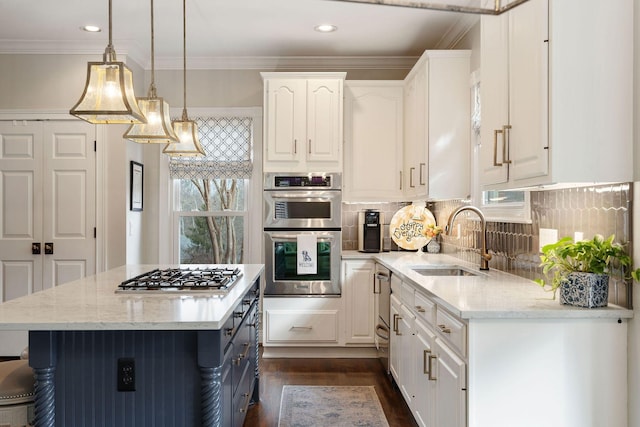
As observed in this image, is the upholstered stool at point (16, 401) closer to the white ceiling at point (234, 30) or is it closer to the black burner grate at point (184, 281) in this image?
the black burner grate at point (184, 281)

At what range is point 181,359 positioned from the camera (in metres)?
1.98

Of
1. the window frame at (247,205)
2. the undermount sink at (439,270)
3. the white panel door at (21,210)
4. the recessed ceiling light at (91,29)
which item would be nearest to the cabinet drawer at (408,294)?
the undermount sink at (439,270)

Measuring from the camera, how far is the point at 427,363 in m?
2.57

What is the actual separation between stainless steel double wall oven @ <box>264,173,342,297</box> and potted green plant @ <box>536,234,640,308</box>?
2515mm

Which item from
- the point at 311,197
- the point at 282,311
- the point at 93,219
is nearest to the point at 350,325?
the point at 282,311

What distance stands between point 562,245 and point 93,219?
12.7 ft

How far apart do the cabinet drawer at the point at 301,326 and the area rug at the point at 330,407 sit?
0.72 meters

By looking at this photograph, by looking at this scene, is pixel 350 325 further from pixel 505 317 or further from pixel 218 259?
pixel 505 317

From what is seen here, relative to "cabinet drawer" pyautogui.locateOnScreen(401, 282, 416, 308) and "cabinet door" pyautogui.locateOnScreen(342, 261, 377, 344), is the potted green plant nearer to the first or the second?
"cabinet drawer" pyautogui.locateOnScreen(401, 282, 416, 308)

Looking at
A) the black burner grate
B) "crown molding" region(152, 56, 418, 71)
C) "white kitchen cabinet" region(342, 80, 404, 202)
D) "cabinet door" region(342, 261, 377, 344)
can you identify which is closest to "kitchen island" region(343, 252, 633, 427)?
the black burner grate

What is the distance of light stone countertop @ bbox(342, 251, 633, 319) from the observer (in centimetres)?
193

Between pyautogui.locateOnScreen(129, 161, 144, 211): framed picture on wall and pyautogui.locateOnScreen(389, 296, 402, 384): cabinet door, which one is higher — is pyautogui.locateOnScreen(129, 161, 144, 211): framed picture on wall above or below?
above

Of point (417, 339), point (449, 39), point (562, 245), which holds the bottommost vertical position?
point (417, 339)

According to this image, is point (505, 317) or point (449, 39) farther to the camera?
point (449, 39)
